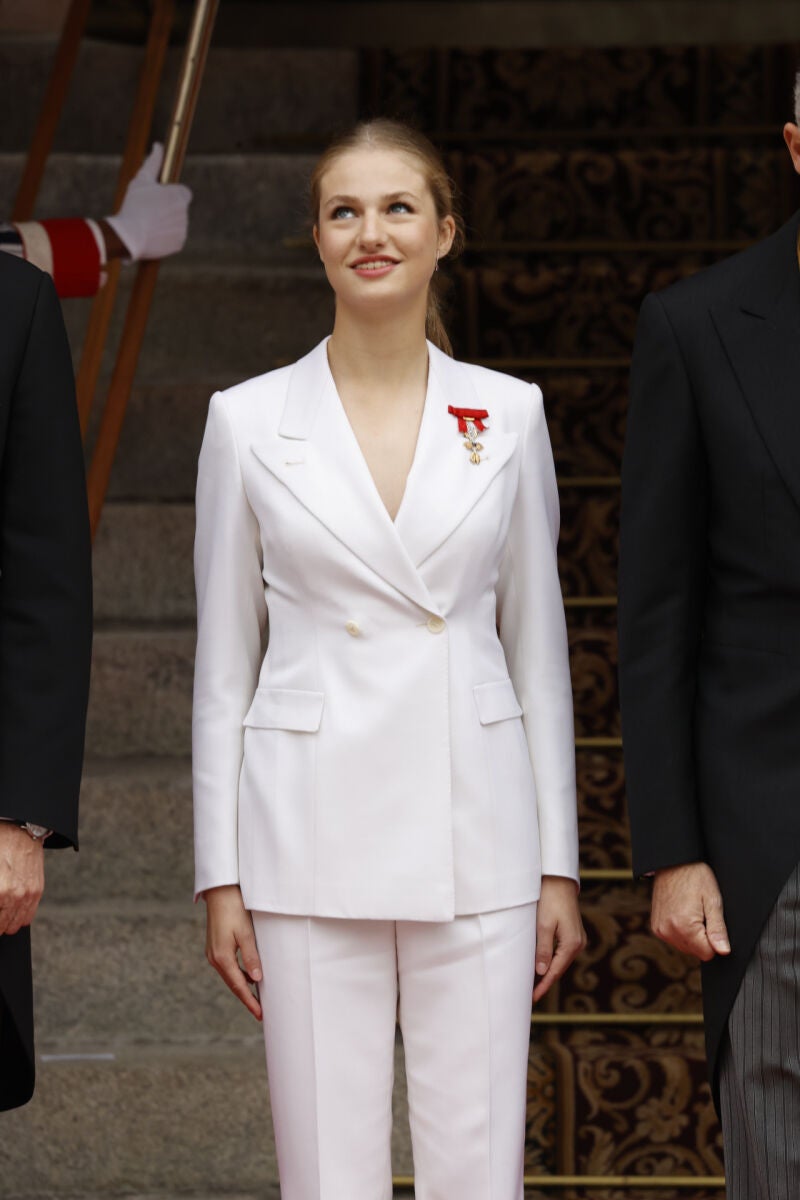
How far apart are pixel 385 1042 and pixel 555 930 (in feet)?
0.72

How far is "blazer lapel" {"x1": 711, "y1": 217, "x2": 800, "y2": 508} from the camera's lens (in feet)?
5.80

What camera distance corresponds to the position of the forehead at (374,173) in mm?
1942

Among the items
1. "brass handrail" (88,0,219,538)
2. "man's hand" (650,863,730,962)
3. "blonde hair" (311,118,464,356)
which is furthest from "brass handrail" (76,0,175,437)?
"man's hand" (650,863,730,962)

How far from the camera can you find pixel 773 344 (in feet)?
5.95

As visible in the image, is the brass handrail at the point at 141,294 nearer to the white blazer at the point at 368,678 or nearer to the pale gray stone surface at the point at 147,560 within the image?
the pale gray stone surface at the point at 147,560

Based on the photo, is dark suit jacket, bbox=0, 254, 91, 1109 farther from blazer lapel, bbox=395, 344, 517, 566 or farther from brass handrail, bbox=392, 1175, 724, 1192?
brass handrail, bbox=392, 1175, 724, 1192

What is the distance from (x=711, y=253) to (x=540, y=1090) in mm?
2172

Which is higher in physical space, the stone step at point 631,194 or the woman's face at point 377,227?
the stone step at point 631,194

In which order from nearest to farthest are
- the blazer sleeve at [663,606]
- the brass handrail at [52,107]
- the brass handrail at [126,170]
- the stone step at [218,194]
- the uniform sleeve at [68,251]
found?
1. the blazer sleeve at [663,606]
2. the uniform sleeve at [68,251]
3. the brass handrail at [126,170]
4. the brass handrail at [52,107]
5. the stone step at [218,194]

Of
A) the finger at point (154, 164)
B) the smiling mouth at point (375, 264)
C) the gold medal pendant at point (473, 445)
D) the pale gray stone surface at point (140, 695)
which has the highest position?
the finger at point (154, 164)

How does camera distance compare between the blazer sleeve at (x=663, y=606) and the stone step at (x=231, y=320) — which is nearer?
the blazer sleeve at (x=663, y=606)

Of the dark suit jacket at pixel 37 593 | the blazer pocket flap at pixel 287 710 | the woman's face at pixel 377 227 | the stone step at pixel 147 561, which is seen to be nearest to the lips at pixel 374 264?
the woman's face at pixel 377 227

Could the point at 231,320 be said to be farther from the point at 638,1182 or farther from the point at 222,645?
the point at 222,645

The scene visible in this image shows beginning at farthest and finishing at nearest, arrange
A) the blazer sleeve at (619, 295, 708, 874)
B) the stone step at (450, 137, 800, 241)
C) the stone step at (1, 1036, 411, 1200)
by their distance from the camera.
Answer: the stone step at (450, 137, 800, 241)
the stone step at (1, 1036, 411, 1200)
the blazer sleeve at (619, 295, 708, 874)
